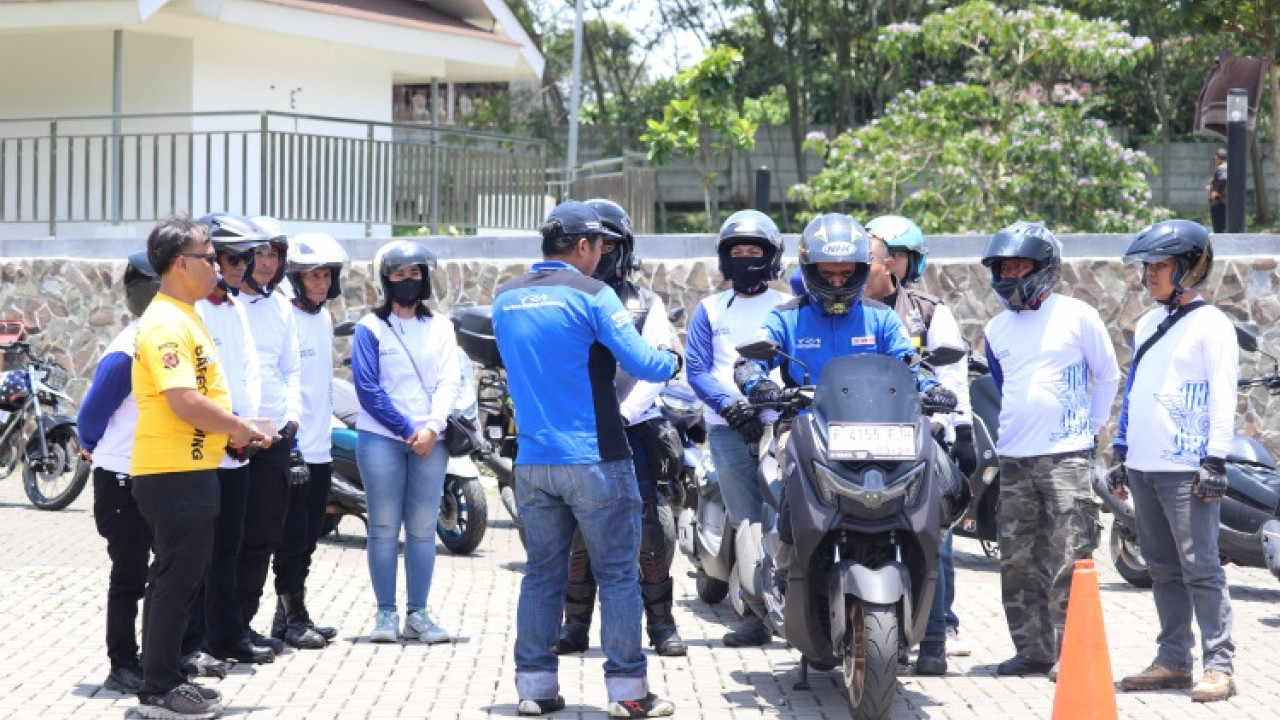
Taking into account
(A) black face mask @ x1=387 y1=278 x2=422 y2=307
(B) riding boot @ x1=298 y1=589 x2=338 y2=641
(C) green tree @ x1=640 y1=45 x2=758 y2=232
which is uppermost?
(C) green tree @ x1=640 y1=45 x2=758 y2=232

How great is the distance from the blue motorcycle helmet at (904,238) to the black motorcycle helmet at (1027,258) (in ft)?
2.62

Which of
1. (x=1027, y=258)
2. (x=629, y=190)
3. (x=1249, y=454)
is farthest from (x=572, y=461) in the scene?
(x=629, y=190)

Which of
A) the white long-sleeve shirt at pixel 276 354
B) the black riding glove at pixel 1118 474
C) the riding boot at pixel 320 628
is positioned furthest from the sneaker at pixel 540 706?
the black riding glove at pixel 1118 474

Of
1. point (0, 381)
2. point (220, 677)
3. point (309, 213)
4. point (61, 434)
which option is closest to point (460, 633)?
point (220, 677)

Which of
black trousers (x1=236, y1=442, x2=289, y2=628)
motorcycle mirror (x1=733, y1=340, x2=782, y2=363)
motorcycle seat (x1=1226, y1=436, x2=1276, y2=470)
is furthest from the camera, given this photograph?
motorcycle seat (x1=1226, y1=436, x2=1276, y2=470)

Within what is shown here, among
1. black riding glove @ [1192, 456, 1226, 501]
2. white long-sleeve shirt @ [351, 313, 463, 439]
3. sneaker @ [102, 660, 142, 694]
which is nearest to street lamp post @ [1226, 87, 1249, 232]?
black riding glove @ [1192, 456, 1226, 501]

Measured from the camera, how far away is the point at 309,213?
18766 mm

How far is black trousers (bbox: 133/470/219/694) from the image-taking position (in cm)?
725

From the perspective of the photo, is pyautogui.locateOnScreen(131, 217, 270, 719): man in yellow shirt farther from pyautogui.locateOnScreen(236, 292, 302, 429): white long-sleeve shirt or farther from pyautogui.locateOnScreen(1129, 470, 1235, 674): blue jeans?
pyautogui.locateOnScreen(1129, 470, 1235, 674): blue jeans

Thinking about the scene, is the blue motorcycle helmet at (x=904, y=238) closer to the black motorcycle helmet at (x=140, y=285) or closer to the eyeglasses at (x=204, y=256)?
the eyeglasses at (x=204, y=256)

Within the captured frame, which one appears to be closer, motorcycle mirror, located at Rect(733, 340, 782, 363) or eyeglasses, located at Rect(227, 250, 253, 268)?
motorcycle mirror, located at Rect(733, 340, 782, 363)

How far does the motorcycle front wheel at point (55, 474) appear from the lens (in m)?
14.4

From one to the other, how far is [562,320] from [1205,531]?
9.56 ft

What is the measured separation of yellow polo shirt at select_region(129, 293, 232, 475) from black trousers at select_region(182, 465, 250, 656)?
667 millimetres
